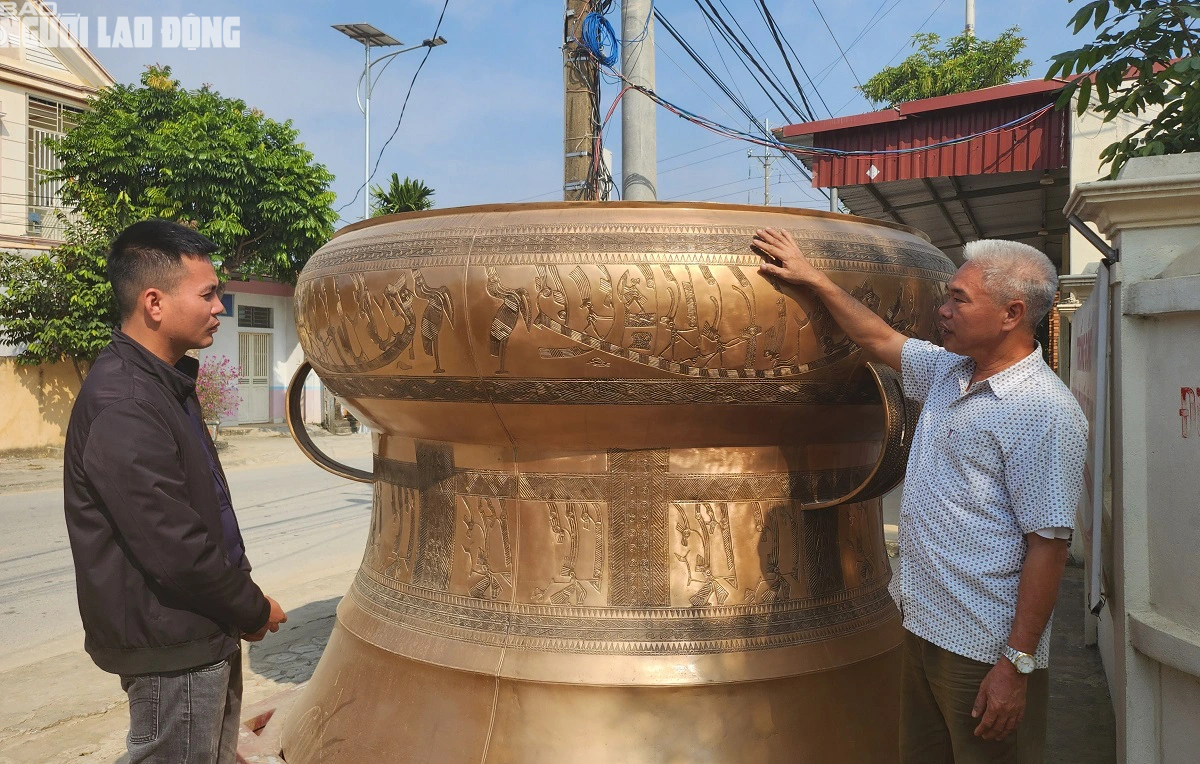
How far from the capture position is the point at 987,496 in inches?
69.4

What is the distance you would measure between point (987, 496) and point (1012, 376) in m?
0.24

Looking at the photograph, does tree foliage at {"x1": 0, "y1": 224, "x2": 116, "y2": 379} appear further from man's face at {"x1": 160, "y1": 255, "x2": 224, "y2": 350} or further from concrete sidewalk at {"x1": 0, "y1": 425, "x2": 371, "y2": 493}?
man's face at {"x1": 160, "y1": 255, "x2": 224, "y2": 350}

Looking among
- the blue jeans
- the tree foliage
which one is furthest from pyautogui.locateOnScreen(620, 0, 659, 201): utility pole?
the tree foliage

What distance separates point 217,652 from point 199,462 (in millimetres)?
397

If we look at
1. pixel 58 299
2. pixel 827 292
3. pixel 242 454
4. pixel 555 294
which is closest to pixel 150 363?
pixel 555 294

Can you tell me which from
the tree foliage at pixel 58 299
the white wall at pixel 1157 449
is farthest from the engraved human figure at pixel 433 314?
the tree foliage at pixel 58 299

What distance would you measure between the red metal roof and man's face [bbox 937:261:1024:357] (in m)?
7.47

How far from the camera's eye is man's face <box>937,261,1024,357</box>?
1.80 m

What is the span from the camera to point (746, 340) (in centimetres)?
198

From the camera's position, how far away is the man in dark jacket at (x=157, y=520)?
171cm

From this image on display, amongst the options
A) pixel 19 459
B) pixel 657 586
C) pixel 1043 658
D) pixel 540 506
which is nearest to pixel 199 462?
pixel 540 506

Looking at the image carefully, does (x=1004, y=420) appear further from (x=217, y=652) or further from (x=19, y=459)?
(x=19, y=459)

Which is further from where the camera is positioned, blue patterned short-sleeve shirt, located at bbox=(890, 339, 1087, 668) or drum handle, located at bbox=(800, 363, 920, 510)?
drum handle, located at bbox=(800, 363, 920, 510)

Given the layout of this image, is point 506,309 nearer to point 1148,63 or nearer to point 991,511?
point 991,511
